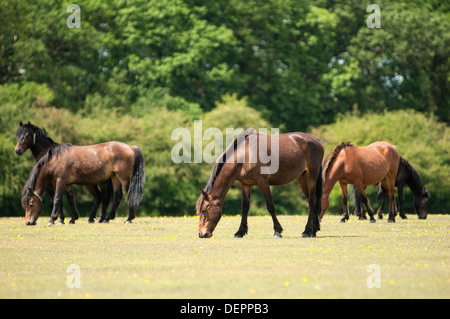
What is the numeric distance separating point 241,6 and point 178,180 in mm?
16122

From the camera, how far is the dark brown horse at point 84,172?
2230cm

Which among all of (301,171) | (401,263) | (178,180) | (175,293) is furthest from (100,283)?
(178,180)

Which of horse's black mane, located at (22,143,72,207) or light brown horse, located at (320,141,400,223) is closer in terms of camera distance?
horse's black mane, located at (22,143,72,207)

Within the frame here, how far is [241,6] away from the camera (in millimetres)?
47875

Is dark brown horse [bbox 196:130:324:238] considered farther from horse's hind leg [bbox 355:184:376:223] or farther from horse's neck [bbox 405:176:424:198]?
horse's neck [bbox 405:176:424:198]

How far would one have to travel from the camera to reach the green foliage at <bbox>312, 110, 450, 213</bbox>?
37.0 m

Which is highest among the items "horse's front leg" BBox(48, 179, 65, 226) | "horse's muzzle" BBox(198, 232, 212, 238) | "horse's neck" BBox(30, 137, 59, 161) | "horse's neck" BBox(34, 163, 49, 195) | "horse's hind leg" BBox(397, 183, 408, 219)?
"horse's muzzle" BBox(198, 232, 212, 238)

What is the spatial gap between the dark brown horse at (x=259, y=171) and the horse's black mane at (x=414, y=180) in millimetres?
10023

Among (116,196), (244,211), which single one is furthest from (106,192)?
(244,211)

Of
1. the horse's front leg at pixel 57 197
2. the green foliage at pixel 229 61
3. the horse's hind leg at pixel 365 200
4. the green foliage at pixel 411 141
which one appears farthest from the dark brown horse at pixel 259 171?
the green foliage at pixel 229 61

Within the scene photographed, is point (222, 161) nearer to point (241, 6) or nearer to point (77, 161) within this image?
point (77, 161)

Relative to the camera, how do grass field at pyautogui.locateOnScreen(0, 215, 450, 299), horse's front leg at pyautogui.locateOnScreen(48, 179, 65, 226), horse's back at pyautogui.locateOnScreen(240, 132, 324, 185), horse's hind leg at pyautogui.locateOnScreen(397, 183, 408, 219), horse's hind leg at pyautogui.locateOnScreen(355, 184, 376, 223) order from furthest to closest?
horse's hind leg at pyautogui.locateOnScreen(397, 183, 408, 219) < horse's hind leg at pyautogui.locateOnScreen(355, 184, 376, 223) < horse's front leg at pyautogui.locateOnScreen(48, 179, 65, 226) < horse's back at pyautogui.locateOnScreen(240, 132, 324, 185) < grass field at pyautogui.locateOnScreen(0, 215, 450, 299)

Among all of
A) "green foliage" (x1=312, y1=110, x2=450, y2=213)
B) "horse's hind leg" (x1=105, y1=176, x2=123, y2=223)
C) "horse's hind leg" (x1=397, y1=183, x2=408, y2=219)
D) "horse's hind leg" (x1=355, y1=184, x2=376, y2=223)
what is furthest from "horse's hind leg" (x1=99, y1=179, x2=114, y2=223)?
"green foliage" (x1=312, y1=110, x2=450, y2=213)

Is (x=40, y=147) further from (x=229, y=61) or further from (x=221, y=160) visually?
(x=229, y=61)
